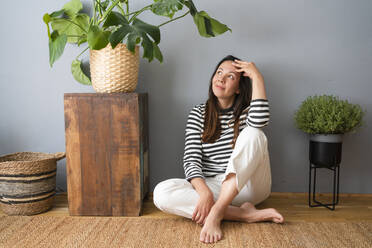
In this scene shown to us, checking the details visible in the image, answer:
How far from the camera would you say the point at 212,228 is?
1303mm

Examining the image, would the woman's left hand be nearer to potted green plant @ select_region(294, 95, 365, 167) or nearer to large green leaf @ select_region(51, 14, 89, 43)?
potted green plant @ select_region(294, 95, 365, 167)

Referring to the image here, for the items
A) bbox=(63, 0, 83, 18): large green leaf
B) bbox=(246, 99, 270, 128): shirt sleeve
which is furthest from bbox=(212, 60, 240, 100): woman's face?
bbox=(63, 0, 83, 18): large green leaf

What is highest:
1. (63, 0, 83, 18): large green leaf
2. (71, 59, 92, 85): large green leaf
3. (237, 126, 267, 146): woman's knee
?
(63, 0, 83, 18): large green leaf

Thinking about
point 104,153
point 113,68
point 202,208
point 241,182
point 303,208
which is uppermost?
point 113,68

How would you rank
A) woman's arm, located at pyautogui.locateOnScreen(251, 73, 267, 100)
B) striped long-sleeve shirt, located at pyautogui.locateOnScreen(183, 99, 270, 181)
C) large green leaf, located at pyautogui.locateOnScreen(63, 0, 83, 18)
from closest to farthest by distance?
woman's arm, located at pyautogui.locateOnScreen(251, 73, 267, 100)
striped long-sleeve shirt, located at pyautogui.locateOnScreen(183, 99, 270, 181)
large green leaf, located at pyautogui.locateOnScreen(63, 0, 83, 18)

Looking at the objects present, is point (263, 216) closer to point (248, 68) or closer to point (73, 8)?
point (248, 68)

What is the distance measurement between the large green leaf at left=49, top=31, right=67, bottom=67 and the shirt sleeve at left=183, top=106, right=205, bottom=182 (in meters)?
0.72

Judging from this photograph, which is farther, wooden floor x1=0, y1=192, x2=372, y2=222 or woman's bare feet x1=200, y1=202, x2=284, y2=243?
wooden floor x1=0, y1=192, x2=372, y2=222

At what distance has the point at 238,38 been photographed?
1789 mm

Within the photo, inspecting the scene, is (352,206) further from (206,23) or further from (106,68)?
(106,68)

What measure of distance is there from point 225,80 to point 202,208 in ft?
2.12

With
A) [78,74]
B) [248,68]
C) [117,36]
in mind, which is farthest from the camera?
[78,74]

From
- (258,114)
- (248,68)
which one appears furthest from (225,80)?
(258,114)

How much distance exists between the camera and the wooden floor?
153 cm
